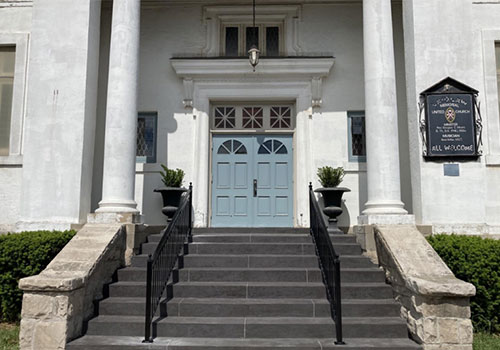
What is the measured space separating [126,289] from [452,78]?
21.2 ft

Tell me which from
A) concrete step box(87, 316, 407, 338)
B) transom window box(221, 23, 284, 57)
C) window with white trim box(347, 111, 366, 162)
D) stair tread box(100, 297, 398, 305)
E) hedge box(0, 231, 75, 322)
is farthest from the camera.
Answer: transom window box(221, 23, 284, 57)

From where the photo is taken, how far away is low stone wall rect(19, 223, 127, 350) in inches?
195

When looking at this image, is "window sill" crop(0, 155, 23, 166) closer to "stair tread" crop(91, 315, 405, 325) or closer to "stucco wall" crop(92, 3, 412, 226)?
"stucco wall" crop(92, 3, 412, 226)

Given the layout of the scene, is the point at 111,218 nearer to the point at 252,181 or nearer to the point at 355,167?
the point at 252,181

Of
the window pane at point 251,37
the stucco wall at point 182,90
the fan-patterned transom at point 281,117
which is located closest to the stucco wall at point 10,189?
the stucco wall at point 182,90

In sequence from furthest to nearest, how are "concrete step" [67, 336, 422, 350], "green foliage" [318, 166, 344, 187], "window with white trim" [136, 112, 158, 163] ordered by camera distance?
1. "window with white trim" [136, 112, 158, 163]
2. "green foliage" [318, 166, 344, 187]
3. "concrete step" [67, 336, 422, 350]

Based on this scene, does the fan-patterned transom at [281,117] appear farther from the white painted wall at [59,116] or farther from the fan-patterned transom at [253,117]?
the white painted wall at [59,116]

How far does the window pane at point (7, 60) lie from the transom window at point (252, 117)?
4242 mm

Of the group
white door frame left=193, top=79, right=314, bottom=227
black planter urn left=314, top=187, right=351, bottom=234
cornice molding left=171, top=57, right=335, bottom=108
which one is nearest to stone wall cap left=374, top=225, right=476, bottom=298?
black planter urn left=314, top=187, right=351, bottom=234

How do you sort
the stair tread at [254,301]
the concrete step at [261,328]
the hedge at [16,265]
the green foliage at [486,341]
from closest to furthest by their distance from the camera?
the concrete step at [261,328]
the green foliage at [486,341]
the stair tread at [254,301]
the hedge at [16,265]

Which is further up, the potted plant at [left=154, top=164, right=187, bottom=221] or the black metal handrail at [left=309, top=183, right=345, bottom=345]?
the potted plant at [left=154, top=164, right=187, bottom=221]

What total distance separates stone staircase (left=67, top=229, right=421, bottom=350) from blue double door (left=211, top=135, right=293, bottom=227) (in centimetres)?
218

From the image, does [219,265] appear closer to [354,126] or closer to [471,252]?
[471,252]

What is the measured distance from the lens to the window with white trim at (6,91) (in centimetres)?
869
